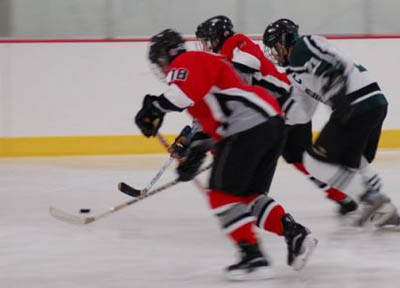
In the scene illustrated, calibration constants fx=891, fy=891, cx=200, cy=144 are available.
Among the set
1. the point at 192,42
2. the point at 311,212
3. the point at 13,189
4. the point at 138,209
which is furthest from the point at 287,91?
the point at 192,42

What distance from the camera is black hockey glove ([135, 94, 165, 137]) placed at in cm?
296

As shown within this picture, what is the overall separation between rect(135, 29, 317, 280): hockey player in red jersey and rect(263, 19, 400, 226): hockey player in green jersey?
2.10 ft

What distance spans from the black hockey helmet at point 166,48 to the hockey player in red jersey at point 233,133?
0.12ft

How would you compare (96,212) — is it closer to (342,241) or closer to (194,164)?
(194,164)

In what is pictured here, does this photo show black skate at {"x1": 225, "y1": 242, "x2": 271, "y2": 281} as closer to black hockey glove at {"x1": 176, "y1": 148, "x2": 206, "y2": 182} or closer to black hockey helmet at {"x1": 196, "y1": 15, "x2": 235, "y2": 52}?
black hockey glove at {"x1": 176, "y1": 148, "x2": 206, "y2": 182}

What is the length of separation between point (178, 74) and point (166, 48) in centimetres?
24

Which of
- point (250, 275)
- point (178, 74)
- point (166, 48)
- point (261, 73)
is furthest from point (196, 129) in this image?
point (250, 275)

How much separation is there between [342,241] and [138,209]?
1.27m

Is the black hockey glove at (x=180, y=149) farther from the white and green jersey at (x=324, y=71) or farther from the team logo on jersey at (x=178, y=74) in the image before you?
the team logo on jersey at (x=178, y=74)

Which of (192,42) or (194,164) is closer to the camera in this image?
(194,164)

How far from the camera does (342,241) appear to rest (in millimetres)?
3590

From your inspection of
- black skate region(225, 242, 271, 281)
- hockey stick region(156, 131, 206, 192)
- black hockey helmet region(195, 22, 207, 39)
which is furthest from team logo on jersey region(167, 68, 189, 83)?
black hockey helmet region(195, 22, 207, 39)

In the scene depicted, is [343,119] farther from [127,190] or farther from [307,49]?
[127,190]

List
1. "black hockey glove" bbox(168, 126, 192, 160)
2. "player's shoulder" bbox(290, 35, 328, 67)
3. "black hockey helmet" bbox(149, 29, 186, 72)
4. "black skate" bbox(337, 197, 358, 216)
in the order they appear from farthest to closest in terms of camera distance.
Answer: "black skate" bbox(337, 197, 358, 216), "black hockey glove" bbox(168, 126, 192, 160), "player's shoulder" bbox(290, 35, 328, 67), "black hockey helmet" bbox(149, 29, 186, 72)
